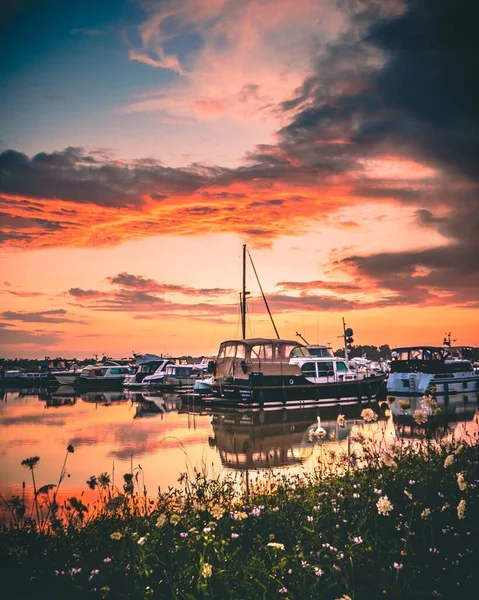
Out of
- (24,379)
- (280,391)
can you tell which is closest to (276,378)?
(280,391)

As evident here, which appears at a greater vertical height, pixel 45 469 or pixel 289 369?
pixel 289 369

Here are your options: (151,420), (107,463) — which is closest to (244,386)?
(151,420)

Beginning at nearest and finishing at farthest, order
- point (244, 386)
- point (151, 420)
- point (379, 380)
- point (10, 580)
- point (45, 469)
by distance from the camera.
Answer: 1. point (10, 580)
2. point (45, 469)
3. point (151, 420)
4. point (244, 386)
5. point (379, 380)

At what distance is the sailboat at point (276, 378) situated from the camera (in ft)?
116

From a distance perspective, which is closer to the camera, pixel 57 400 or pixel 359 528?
pixel 359 528

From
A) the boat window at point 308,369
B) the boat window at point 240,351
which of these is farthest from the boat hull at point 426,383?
the boat window at point 240,351

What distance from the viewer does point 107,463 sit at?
1870cm

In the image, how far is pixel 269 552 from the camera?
255 inches

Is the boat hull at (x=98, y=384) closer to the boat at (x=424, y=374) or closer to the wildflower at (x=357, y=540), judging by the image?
the boat at (x=424, y=374)

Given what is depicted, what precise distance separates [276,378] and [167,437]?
21.8m

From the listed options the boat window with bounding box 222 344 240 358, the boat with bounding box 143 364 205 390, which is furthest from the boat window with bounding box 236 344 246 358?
the boat with bounding box 143 364 205 390

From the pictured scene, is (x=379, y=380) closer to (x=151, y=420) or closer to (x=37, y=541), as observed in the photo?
(x=151, y=420)

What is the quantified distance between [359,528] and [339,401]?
3312 centimetres

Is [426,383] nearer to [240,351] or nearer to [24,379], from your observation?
[240,351]
